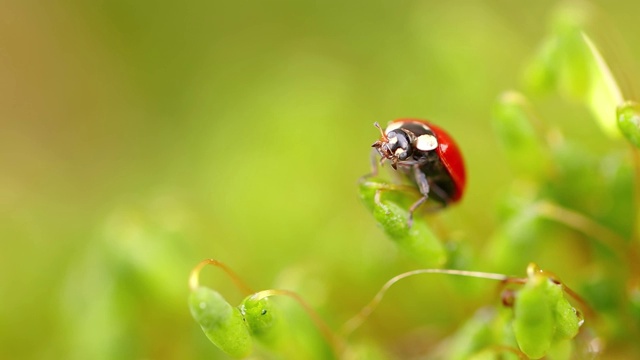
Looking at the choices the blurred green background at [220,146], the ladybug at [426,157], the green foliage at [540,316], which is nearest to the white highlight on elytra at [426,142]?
the ladybug at [426,157]

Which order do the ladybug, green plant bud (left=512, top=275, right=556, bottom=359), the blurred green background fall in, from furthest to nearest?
the blurred green background
the ladybug
green plant bud (left=512, top=275, right=556, bottom=359)

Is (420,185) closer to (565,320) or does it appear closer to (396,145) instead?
(396,145)

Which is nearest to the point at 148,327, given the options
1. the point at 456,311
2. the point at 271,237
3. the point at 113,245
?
the point at 113,245

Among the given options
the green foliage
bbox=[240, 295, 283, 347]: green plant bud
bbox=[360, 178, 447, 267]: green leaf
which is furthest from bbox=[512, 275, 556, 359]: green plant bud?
bbox=[240, 295, 283, 347]: green plant bud

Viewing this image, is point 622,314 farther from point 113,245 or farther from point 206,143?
point 206,143

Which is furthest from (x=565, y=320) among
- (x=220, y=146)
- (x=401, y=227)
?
(x=220, y=146)

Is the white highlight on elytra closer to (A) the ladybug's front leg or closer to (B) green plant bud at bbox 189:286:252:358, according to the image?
(A) the ladybug's front leg
